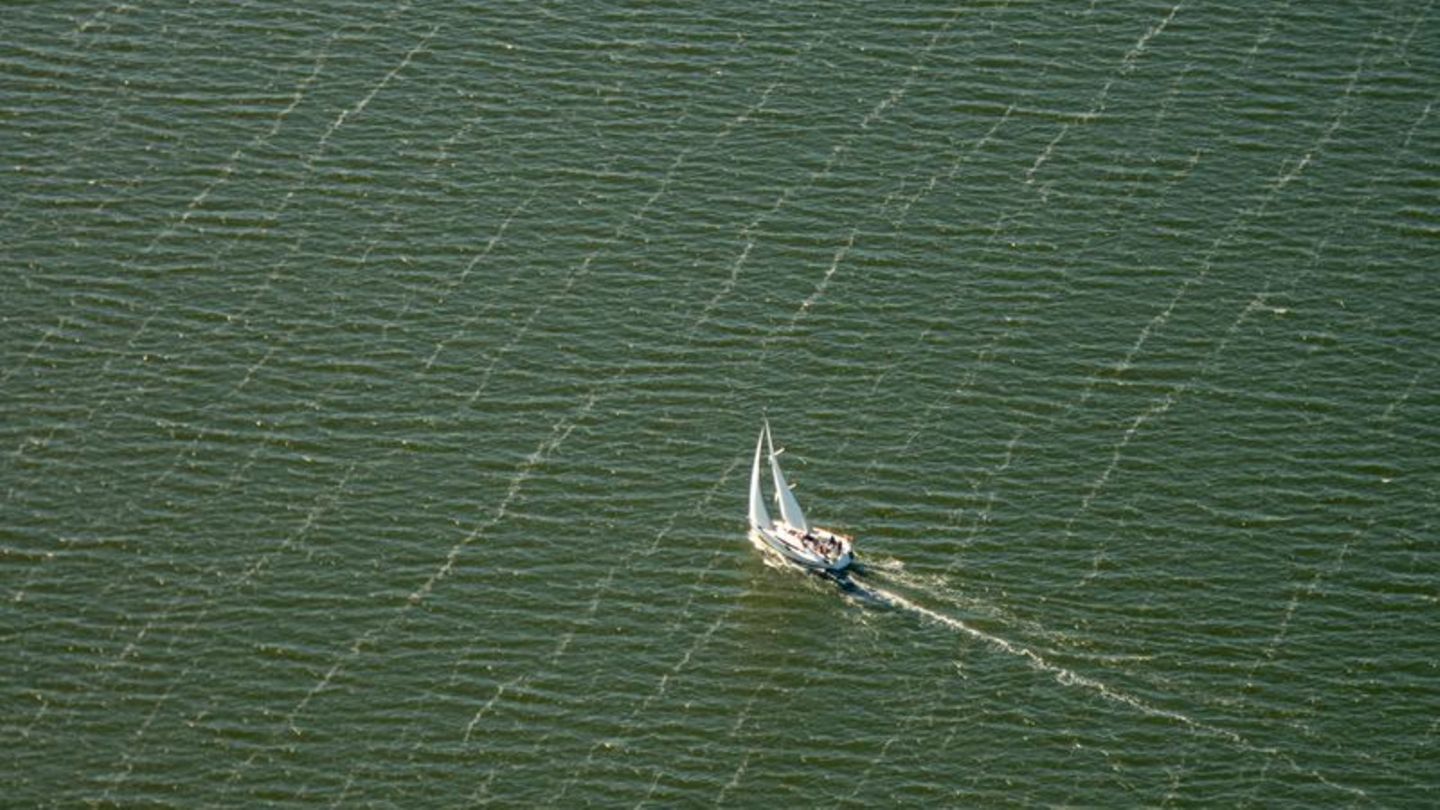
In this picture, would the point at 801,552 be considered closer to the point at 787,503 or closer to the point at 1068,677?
the point at 787,503

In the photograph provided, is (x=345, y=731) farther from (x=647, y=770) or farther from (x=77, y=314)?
(x=77, y=314)

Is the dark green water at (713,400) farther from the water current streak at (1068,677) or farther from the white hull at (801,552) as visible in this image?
the white hull at (801,552)

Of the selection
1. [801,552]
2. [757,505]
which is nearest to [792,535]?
[801,552]

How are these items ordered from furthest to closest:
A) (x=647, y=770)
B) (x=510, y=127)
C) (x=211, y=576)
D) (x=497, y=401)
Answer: (x=510, y=127), (x=497, y=401), (x=211, y=576), (x=647, y=770)

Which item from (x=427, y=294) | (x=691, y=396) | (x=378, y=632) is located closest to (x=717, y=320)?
(x=691, y=396)

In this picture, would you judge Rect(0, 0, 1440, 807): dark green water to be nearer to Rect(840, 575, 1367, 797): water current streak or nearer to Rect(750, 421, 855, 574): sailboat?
Rect(840, 575, 1367, 797): water current streak

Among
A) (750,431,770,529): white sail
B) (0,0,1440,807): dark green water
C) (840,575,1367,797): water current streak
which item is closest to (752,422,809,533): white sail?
(750,431,770,529): white sail
